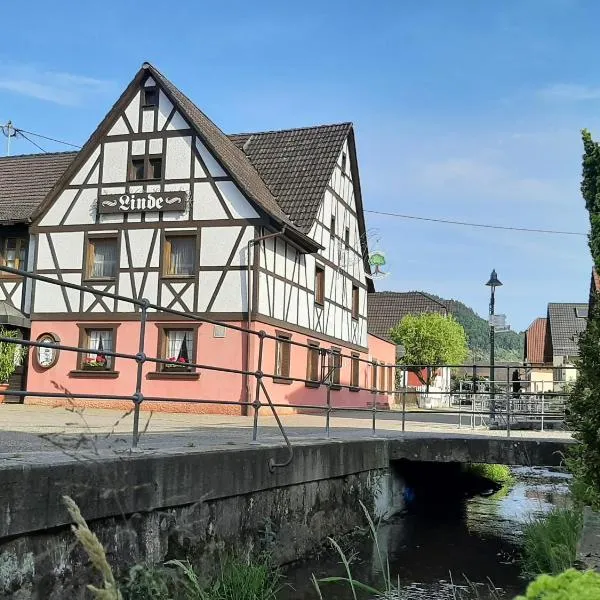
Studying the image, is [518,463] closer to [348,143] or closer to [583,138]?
[583,138]

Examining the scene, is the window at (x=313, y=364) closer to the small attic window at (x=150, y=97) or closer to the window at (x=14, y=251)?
the small attic window at (x=150, y=97)

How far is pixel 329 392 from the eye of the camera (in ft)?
28.7

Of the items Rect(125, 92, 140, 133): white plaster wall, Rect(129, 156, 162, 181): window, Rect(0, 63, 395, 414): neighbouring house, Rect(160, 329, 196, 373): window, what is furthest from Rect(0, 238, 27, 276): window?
Rect(160, 329, 196, 373): window

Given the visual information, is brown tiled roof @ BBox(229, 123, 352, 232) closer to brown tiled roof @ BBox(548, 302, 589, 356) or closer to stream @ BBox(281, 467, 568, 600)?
stream @ BBox(281, 467, 568, 600)

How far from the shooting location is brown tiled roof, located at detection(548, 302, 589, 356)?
43594 mm

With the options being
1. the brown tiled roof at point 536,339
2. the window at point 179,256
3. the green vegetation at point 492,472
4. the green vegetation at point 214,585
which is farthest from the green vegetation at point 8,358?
the brown tiled roof at point 536,339

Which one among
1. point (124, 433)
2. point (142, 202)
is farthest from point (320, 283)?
point (124, 433)

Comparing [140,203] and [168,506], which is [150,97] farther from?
[168,506]

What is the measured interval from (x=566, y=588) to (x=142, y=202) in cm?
1883

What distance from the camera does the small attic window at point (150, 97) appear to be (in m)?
19.9

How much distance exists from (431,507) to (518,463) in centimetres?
214

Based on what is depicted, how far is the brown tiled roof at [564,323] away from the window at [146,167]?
101 ft

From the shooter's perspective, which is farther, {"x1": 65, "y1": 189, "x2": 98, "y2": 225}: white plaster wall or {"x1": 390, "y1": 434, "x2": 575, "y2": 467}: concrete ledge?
{"x1": 65, "y1": 189, "x2": 98, "y2": 225}: white plaster wall

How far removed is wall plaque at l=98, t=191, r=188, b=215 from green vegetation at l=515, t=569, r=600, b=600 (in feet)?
59.4
